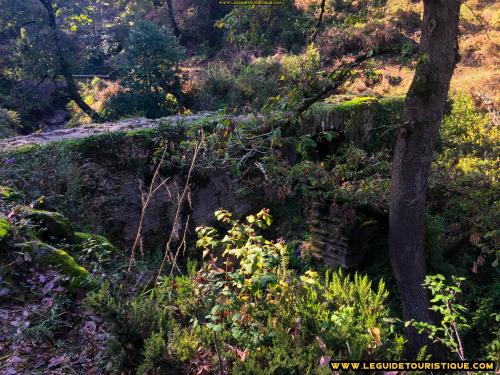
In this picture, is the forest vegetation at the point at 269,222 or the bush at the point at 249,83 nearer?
the forest vegetation at the point at 269,222

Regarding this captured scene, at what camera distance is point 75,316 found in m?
3.25

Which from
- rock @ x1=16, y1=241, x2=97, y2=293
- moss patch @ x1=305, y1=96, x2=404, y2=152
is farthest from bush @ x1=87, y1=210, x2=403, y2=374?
moss patch @ x1=305, y1=96, x2=404, y2=152

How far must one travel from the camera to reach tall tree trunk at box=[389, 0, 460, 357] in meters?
4.07

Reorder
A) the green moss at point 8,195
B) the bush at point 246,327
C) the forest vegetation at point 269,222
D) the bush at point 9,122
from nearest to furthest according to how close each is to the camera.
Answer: the bush at point 246,327 → the forest vegetation at point 269,222 → the green moss at point 8,195 → the bush at point 9,122

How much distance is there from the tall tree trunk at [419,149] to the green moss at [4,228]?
4.06 m

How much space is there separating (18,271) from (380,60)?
14801 mm

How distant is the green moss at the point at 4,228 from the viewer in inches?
144

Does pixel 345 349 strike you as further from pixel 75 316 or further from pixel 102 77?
pixel 102 77

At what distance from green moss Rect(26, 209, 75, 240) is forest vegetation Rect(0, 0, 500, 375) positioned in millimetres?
26

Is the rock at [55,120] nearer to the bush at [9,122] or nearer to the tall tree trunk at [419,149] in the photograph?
the bush at [9,122]

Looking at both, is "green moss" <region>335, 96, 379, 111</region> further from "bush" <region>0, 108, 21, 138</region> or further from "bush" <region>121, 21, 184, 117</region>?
"bush" <region>0, 108, 21, 138</region>

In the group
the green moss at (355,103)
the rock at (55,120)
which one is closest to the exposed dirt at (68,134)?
the green moss at (355,103)

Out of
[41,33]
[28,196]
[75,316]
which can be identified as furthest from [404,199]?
[41,33]

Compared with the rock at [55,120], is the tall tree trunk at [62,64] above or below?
above
